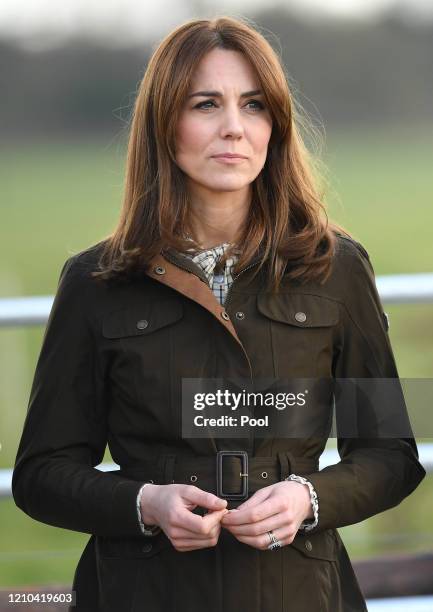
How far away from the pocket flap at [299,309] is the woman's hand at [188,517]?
332 mm

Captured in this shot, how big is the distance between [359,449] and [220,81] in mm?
631

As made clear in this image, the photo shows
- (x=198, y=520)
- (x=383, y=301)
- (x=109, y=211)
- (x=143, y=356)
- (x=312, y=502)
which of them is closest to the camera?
(x=198, y=520)

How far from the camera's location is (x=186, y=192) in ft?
6.71

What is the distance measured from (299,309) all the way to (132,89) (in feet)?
47.6

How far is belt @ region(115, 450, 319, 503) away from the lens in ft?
6.08

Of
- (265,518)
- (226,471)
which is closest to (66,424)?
(226,471)

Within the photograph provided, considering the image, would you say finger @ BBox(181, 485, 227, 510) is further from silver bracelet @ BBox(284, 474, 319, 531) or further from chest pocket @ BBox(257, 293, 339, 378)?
chest pocket @ BBox(257, 293, 339, 378)

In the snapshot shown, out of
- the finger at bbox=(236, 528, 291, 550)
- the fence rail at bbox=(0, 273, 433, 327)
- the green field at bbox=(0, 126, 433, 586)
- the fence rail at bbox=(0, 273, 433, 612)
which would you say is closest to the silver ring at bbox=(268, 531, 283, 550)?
the finger at bbox=(236, 528, 291, 550)

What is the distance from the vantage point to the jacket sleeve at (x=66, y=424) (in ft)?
6.31

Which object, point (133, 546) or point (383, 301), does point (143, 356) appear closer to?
point (133, 546)

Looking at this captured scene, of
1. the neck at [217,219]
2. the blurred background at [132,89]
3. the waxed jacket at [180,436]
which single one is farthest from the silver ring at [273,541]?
the blurred background at [132,89]

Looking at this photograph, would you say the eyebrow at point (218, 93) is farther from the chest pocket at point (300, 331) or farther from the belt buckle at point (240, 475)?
the belt buckle at point (240, 475)

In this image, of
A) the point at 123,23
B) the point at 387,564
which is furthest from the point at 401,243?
the point at 387,564

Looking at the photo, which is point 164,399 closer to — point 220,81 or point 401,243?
point 220,81
